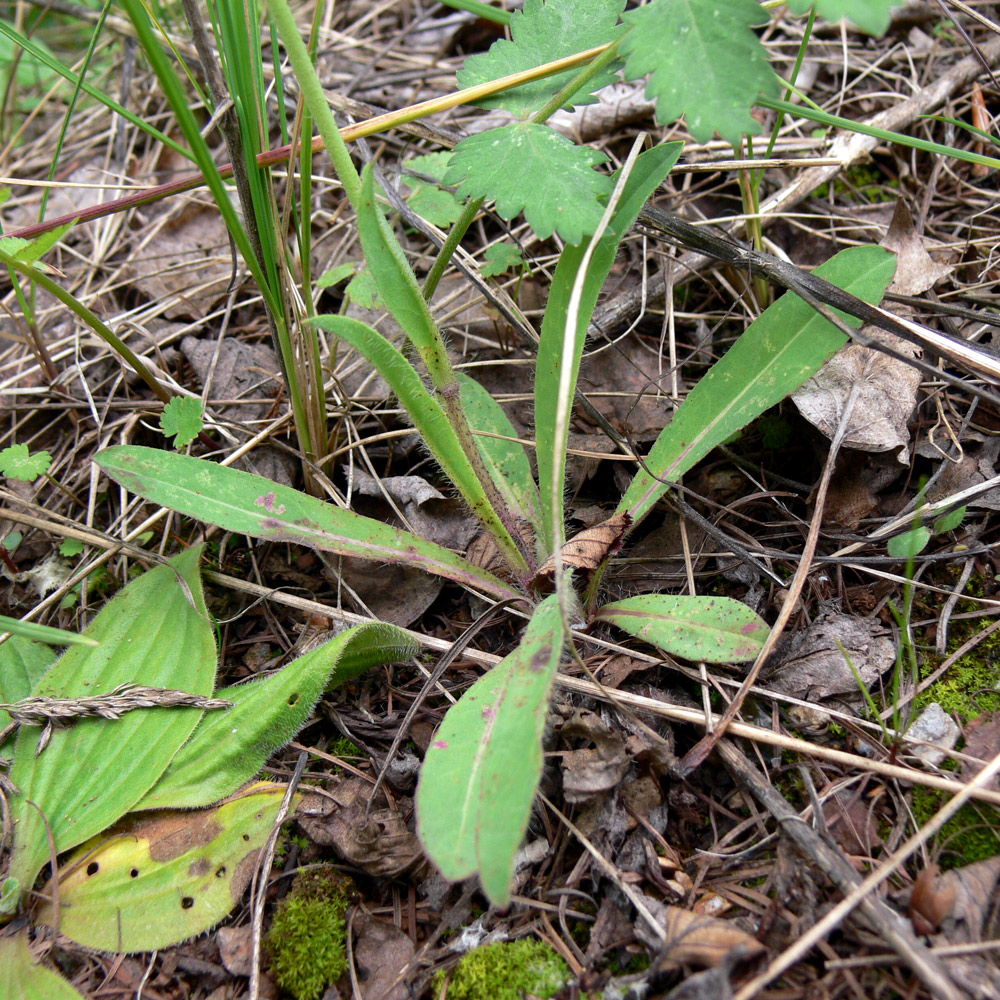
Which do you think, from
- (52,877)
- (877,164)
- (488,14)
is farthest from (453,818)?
(877,164)

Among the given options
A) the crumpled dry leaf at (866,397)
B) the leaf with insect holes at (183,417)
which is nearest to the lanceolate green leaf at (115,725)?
the leaf with insect holes at (183,417)

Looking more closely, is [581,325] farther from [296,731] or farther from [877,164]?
[877,164]

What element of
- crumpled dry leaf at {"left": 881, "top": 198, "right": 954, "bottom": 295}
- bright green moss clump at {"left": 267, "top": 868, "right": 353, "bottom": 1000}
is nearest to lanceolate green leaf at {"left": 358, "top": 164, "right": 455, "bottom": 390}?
bright green moss clump at {"left": 267, "top": 868, "right": 353, "bottom": 1000}

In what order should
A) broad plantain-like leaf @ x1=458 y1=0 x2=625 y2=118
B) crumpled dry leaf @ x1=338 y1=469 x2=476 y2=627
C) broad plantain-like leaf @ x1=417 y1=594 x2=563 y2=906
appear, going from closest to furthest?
1. broad plantain-like leaf @ x1=417 y1=594 x2=563 y2=906
2. broad plantain-like leaf @ x1=458 y1=0 x2=625 y2=118
3. crumpled dry leaf @ x1=338 y1=469 x2=476 y2=627

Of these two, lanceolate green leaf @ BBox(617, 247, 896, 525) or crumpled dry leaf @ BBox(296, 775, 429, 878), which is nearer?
crumpled dry leaf @ BBox(296, 775, 429, 878)

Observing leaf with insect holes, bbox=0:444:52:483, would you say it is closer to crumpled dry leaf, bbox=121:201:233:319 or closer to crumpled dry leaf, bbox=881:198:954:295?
crumpled dry leaf, bbox=121:201:233:319

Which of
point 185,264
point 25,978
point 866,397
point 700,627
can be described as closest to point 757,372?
point 866,397
